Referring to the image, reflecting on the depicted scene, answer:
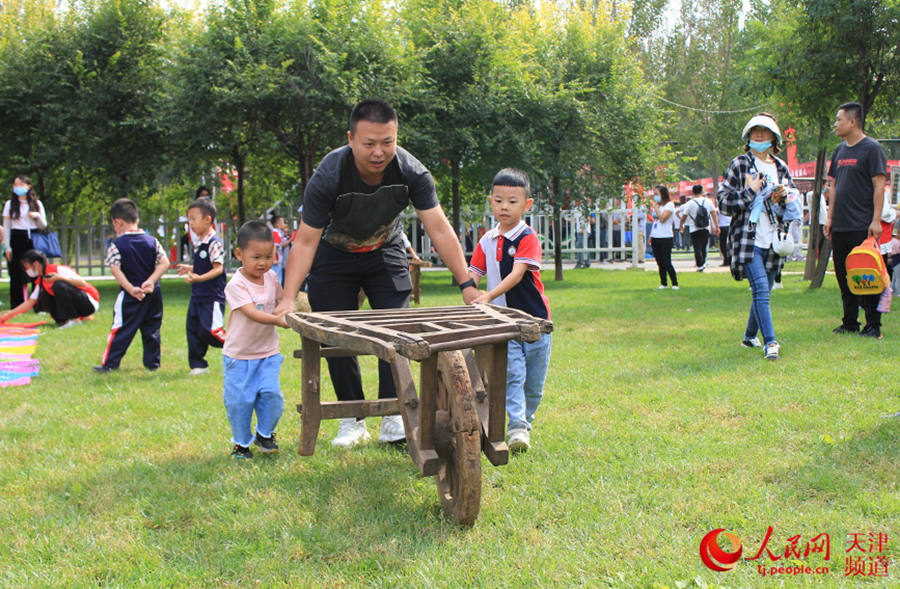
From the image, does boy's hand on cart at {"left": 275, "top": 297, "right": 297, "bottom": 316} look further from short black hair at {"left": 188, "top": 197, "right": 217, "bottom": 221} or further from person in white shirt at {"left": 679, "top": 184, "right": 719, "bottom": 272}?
person in white shirt at {"left": 679, "top": 184, "right": 719, "bottom": 272}

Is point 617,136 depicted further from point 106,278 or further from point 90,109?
point 106,278

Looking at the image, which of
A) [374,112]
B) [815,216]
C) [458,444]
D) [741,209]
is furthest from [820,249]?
[458,444]

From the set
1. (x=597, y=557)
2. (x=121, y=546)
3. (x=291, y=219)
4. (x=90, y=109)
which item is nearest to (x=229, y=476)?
(x=121, y=546)

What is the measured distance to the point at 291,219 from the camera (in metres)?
20.8

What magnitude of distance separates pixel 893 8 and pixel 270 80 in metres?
9.78

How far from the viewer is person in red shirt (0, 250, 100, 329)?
10.6 meters

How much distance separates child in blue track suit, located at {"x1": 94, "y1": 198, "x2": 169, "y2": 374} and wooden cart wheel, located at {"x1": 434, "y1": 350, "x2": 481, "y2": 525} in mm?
4693

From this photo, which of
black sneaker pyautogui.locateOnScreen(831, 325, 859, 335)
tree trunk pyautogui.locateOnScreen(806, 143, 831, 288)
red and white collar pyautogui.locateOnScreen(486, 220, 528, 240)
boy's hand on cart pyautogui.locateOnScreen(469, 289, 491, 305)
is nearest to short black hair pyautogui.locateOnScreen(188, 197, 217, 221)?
red and white collar pyautogui.locateOnScreen(486, 220, 528, 240)

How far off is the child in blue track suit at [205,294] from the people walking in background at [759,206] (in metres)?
4.59

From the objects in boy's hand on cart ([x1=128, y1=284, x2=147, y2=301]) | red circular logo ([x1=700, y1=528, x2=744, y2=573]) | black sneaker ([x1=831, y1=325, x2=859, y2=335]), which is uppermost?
boy's hand on cart ([x1=128, y1=284, x2=147, y2=301])

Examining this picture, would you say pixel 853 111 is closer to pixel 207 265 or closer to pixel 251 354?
pixel 251 354

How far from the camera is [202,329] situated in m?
7.07

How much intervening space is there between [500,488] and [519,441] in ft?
1.89

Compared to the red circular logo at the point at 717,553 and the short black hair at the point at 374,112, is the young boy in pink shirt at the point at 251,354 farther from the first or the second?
the red circular logo at the point at 717,553
